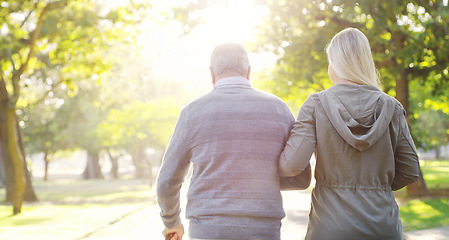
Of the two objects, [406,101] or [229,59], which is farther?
[406,101]

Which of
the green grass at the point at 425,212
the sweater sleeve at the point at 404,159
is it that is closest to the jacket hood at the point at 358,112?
the sweater sleeve at the point at 404,159

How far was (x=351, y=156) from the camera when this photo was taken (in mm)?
2404

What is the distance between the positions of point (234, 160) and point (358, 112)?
0.63 m

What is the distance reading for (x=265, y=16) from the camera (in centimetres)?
1326

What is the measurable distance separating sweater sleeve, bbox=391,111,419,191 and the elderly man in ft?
1.79

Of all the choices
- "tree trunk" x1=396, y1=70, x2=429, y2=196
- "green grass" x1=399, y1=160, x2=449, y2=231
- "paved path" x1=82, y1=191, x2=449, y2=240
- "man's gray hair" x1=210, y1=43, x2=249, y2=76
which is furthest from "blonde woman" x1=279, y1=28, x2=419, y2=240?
"tree trunk" x1=396, y1=70, x2=429, y2=196

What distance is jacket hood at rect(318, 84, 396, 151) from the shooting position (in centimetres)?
237

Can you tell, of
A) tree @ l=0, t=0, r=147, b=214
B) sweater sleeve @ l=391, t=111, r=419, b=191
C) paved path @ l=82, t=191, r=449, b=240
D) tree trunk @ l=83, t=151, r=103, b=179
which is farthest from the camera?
tree trunk @ l=83, t=151, r=103, b=179

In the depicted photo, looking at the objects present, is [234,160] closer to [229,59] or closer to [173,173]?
[173,173]

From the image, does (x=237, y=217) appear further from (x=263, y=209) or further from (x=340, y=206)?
(x=340, y=206)

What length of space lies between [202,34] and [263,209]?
31.2 ft

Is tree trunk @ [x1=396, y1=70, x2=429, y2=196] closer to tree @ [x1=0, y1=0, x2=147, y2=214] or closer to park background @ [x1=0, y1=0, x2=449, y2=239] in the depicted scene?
park background @ [x1=0, y1=0, x2=449, y2=239]

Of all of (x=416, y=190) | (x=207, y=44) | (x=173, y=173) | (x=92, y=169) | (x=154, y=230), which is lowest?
(x=92, y=169)

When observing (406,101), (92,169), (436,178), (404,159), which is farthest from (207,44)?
→ (92,169)
